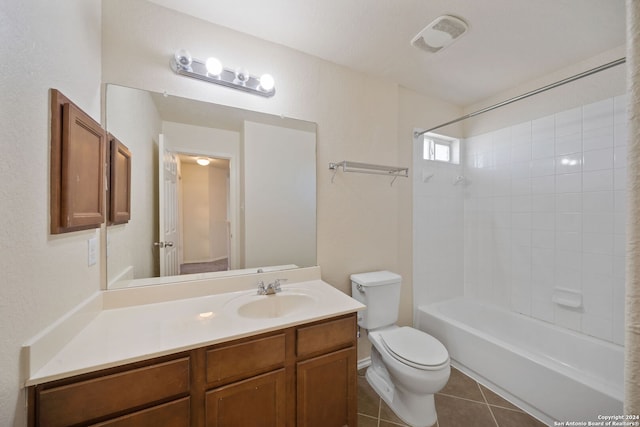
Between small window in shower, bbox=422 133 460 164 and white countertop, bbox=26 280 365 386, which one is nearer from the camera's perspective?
white countertop, bbox=26 280 365 386

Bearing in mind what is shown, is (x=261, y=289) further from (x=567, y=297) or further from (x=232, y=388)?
(x=567, y=297)

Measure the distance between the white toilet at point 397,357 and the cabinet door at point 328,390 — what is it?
40 centimetres

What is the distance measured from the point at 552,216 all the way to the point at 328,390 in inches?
89.4

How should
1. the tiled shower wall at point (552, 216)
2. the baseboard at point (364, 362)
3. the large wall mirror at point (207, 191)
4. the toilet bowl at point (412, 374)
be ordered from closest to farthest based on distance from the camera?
the large wall mirror at point (207, 191), the toilet bowl at point (412, 374), the tiled shower wall at point (552, 216), the baseboard at point (364, 362)

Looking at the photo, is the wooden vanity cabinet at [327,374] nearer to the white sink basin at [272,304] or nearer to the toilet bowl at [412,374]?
the white sink basin at [272,304]

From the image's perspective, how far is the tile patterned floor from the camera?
5.11ft

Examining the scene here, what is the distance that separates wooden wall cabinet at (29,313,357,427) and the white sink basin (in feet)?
0.88

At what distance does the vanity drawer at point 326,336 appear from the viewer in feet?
3.96

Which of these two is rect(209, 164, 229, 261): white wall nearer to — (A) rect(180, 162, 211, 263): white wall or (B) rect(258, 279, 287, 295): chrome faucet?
(A) rect(180, 162, 211, 263): white wall

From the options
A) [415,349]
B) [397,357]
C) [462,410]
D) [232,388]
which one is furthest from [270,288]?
[462,410]

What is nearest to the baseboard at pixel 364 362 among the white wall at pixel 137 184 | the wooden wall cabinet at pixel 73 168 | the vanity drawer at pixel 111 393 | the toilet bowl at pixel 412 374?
the toilet bowl at pixel 412 374

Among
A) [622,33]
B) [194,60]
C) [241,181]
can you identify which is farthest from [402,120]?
[194,60]

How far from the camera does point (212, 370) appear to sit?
3.30 feet

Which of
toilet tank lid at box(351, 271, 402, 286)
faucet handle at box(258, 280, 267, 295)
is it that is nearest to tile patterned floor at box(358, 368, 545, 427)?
toilet tank lid at box(351, 271, 402, 286)
